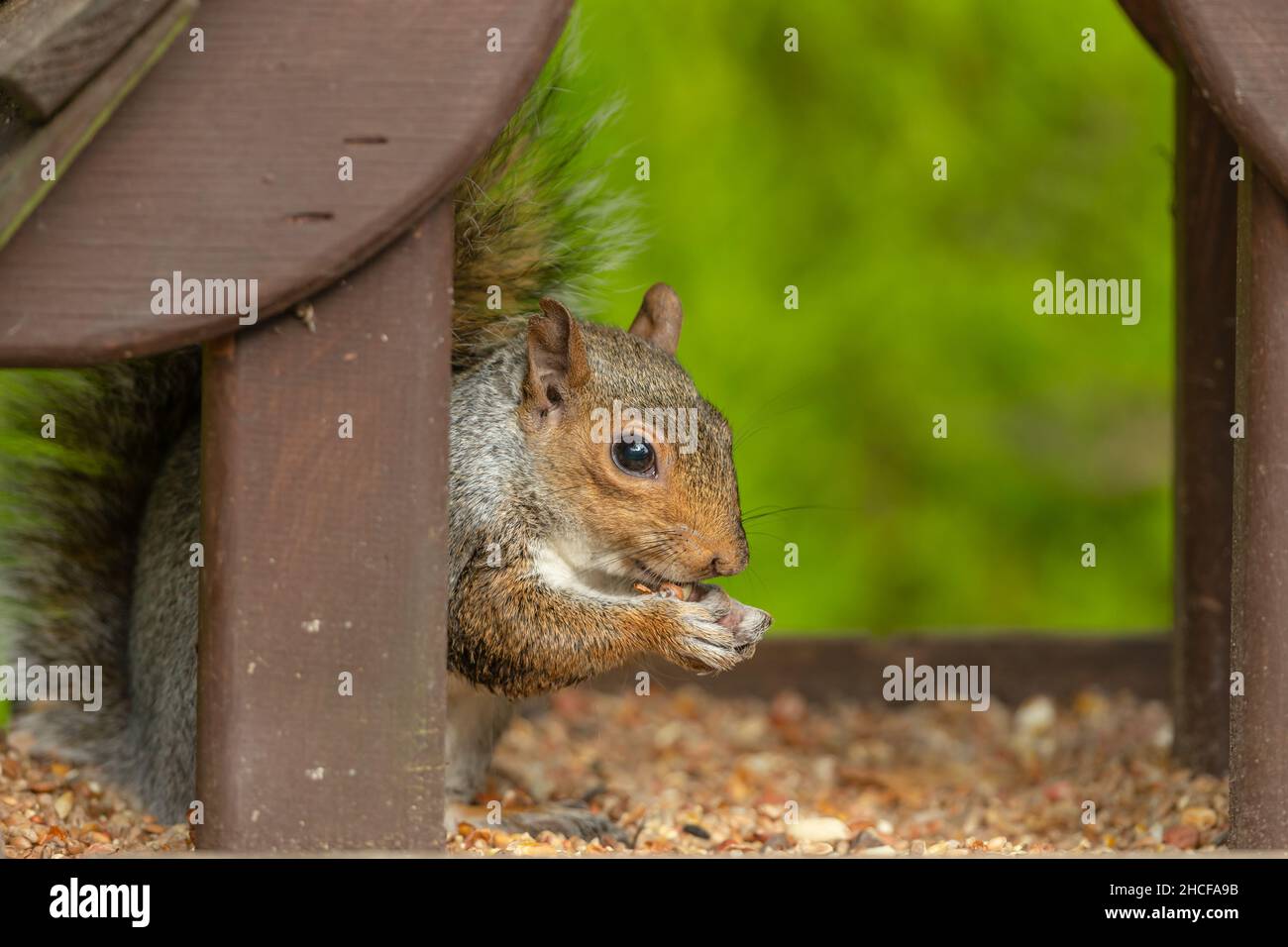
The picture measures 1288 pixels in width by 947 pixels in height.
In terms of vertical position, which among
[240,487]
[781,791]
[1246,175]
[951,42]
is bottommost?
[781,791]

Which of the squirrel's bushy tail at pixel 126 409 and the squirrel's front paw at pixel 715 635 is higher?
the squirrel's bushy tail at pixel 126 409

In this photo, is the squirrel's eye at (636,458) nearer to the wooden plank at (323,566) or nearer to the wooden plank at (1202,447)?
the wooden plank at (323,566)

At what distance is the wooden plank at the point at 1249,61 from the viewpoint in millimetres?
1773

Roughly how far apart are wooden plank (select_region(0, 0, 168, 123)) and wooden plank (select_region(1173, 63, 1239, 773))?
1.59 metres

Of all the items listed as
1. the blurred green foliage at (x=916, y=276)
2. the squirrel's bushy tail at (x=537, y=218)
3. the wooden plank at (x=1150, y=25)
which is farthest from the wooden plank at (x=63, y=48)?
the blurred green foliage at (x=916, y=276)

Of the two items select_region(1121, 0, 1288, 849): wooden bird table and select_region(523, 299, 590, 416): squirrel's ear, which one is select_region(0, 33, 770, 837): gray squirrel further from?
select_region(1121, 0, 1288, 849): wooden bird table

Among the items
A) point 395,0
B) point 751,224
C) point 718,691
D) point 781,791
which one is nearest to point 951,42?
point 751,224

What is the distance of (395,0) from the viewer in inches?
67.2

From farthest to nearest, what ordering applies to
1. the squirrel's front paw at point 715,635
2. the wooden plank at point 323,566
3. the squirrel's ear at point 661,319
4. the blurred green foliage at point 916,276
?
the blurred green foliage at point 916,276
the squirrel's ear at point 661,319
the squirrel's front paw at point 715,635
the wooden plank at point 323,566

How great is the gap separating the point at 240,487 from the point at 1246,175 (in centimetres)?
113

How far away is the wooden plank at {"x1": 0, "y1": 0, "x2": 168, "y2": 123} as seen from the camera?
5.19 feet
